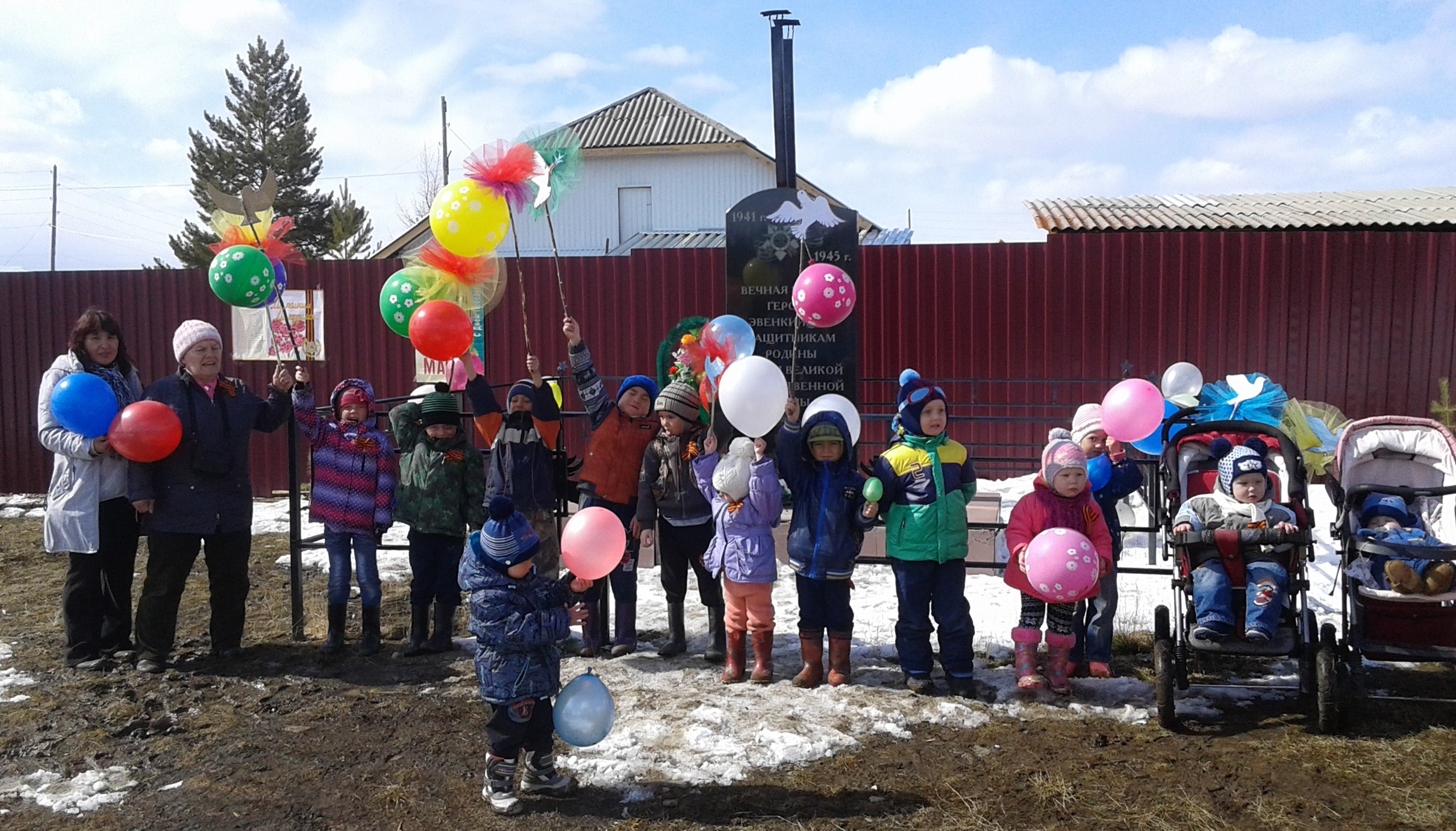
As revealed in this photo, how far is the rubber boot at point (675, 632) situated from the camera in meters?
5.50

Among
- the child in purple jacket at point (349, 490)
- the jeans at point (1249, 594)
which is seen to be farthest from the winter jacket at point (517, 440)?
the jeans at point (1249, 594)

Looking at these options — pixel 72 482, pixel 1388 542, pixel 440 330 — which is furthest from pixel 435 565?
pixel 1388 542

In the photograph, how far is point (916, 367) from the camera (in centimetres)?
1021

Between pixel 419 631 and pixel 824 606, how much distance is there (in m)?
2.34

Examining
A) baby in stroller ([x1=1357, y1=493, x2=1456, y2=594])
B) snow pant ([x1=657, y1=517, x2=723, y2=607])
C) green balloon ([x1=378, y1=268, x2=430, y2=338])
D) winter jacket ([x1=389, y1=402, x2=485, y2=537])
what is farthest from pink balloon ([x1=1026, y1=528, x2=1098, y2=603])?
green balloon ([x1=378, y1=268, x2=430, y2=338])

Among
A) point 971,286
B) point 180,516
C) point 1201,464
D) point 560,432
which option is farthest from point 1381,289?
point 180,516

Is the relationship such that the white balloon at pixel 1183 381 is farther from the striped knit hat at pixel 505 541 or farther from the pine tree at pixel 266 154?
the pine tree at pixel 266 154

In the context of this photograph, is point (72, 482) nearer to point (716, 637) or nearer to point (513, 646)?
point (513, 646)

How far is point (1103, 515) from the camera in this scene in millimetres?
5098

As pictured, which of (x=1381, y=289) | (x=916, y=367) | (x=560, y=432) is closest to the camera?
(x=560, y=432)

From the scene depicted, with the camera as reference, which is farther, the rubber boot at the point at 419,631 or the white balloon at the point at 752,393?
the rubber boot at the point at 419,631

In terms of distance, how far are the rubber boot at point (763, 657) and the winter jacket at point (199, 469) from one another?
3.02 meters

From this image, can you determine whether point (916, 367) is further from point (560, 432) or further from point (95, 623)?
point (95, 623)

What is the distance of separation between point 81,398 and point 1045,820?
196 inches
